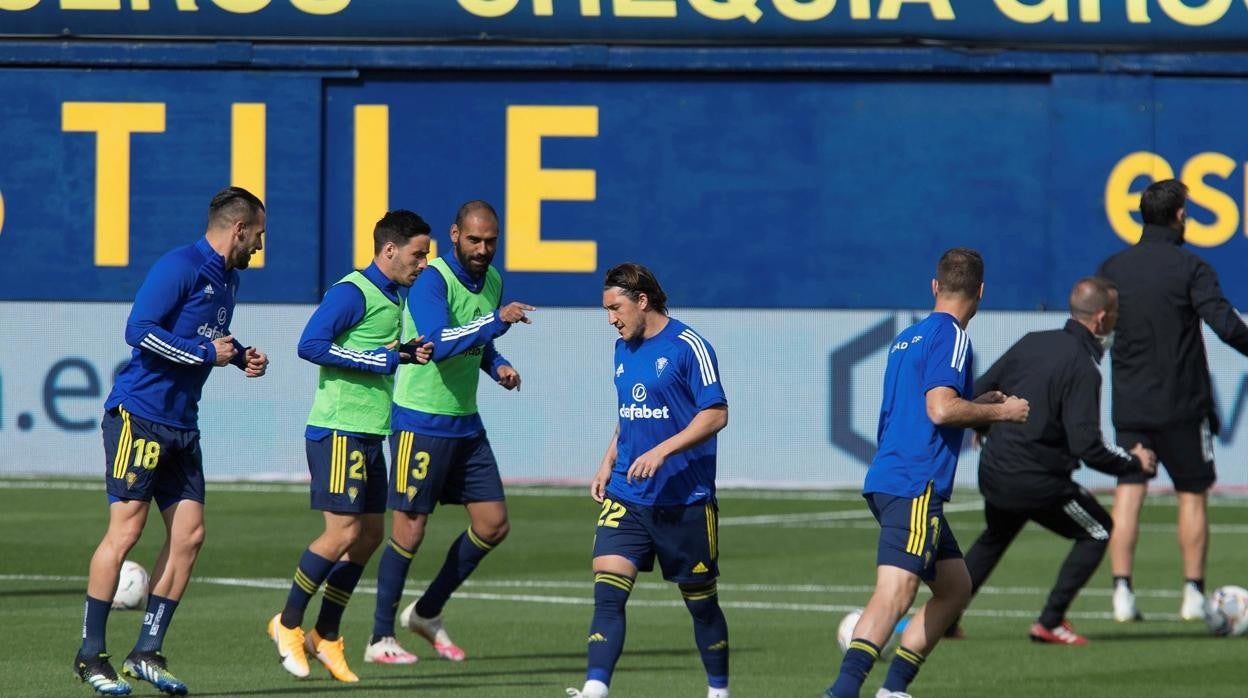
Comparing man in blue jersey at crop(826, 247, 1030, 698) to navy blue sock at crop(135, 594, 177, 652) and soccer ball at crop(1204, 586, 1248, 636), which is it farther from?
soccer ball at crop(1204, 586, 1248, 636)

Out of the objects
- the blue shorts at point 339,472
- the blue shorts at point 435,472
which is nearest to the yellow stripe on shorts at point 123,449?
the blue shorts at point 339,472

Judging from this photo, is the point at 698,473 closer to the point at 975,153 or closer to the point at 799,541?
the point at 799,541

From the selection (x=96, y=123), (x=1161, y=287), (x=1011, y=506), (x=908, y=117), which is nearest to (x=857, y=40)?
(x=908, y=117)

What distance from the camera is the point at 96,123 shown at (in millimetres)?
24578

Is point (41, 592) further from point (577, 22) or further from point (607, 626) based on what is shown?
point (577, 22)

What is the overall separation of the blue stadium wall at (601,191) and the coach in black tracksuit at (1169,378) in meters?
10.0

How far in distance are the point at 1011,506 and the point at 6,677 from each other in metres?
5.45

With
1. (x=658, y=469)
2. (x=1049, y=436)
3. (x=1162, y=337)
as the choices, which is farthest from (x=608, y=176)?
(x=658, y=469)

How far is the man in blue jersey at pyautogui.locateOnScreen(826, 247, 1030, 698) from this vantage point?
936 centimetres

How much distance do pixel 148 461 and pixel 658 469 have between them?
2358 mm

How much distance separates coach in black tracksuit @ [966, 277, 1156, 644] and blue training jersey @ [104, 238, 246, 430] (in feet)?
14.1

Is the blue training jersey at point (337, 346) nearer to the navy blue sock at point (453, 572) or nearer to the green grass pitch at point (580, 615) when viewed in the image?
the navy blue sock at point (453, 572)

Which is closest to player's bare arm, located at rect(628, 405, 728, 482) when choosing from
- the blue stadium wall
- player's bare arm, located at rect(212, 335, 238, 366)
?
player's bare arm, located at rect(212, 335, 238, 366)

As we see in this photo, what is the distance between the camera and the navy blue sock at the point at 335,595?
1123cm
